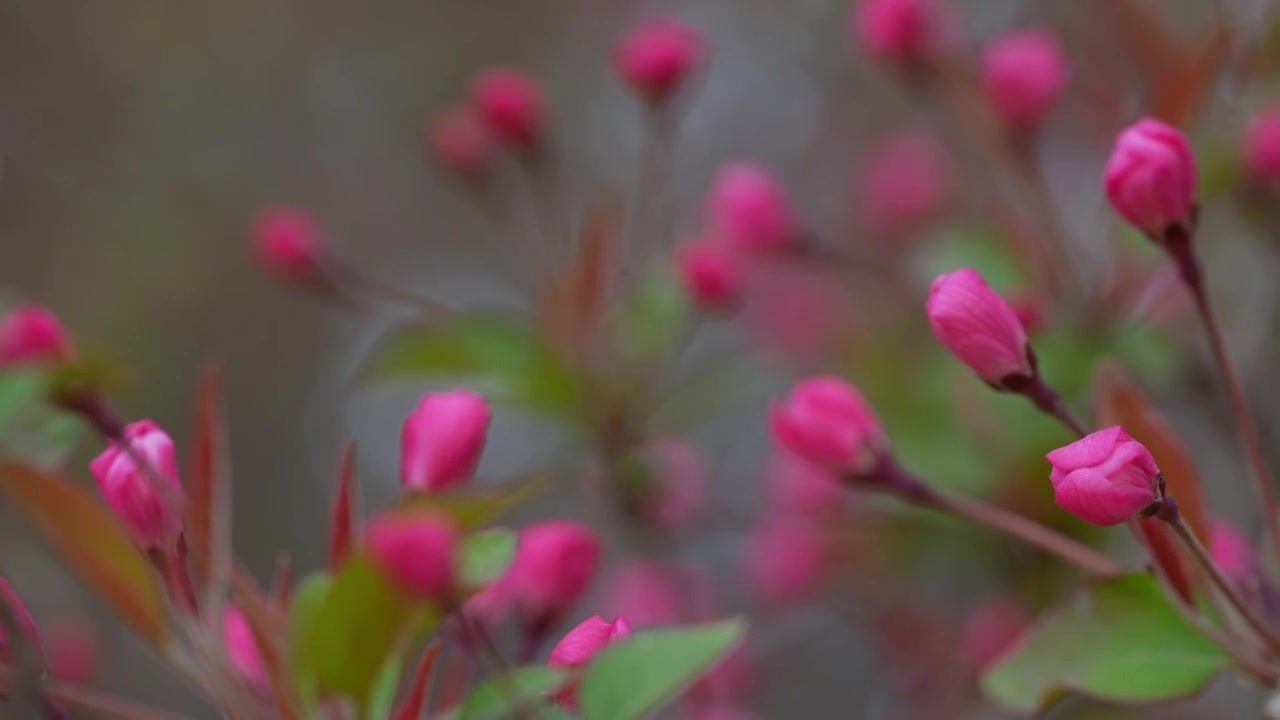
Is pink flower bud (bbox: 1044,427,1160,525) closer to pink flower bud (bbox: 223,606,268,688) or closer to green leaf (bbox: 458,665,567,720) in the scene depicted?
green leaf (bbox: 458,665,567,720)

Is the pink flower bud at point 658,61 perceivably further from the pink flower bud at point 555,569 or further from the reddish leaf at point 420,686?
the reddish leaf at point 420,686

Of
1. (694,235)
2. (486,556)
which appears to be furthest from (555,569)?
(694,235)

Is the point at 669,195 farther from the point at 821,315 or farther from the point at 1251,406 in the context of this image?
the point at 1251,406

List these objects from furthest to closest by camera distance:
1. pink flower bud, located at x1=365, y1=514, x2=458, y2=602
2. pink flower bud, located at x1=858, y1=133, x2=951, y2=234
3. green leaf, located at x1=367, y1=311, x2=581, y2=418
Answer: pink flower bud, located at x1=858, y1=133, x2=951, y2=234 < green leaf, located at x1=367, y1=311, x2=581, y2=418 < pink flower bud, located at x1=365, y1=514, x2=458, y2=602

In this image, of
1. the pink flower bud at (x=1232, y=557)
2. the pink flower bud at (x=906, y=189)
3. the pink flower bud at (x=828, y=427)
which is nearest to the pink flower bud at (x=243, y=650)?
the pink flower bud at (x=828, y=427)

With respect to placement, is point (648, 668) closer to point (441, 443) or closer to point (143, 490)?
point (441, 443)

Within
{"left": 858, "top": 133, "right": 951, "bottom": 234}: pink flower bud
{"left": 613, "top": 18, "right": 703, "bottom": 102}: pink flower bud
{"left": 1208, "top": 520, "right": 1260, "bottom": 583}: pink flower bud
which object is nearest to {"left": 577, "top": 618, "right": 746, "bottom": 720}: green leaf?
{"left": 1208, "top": 520, "right": 1260, "bottom": 583}: pink flower bud

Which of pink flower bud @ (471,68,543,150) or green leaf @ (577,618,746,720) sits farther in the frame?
pink flower bud @ (471,68,543,150)
